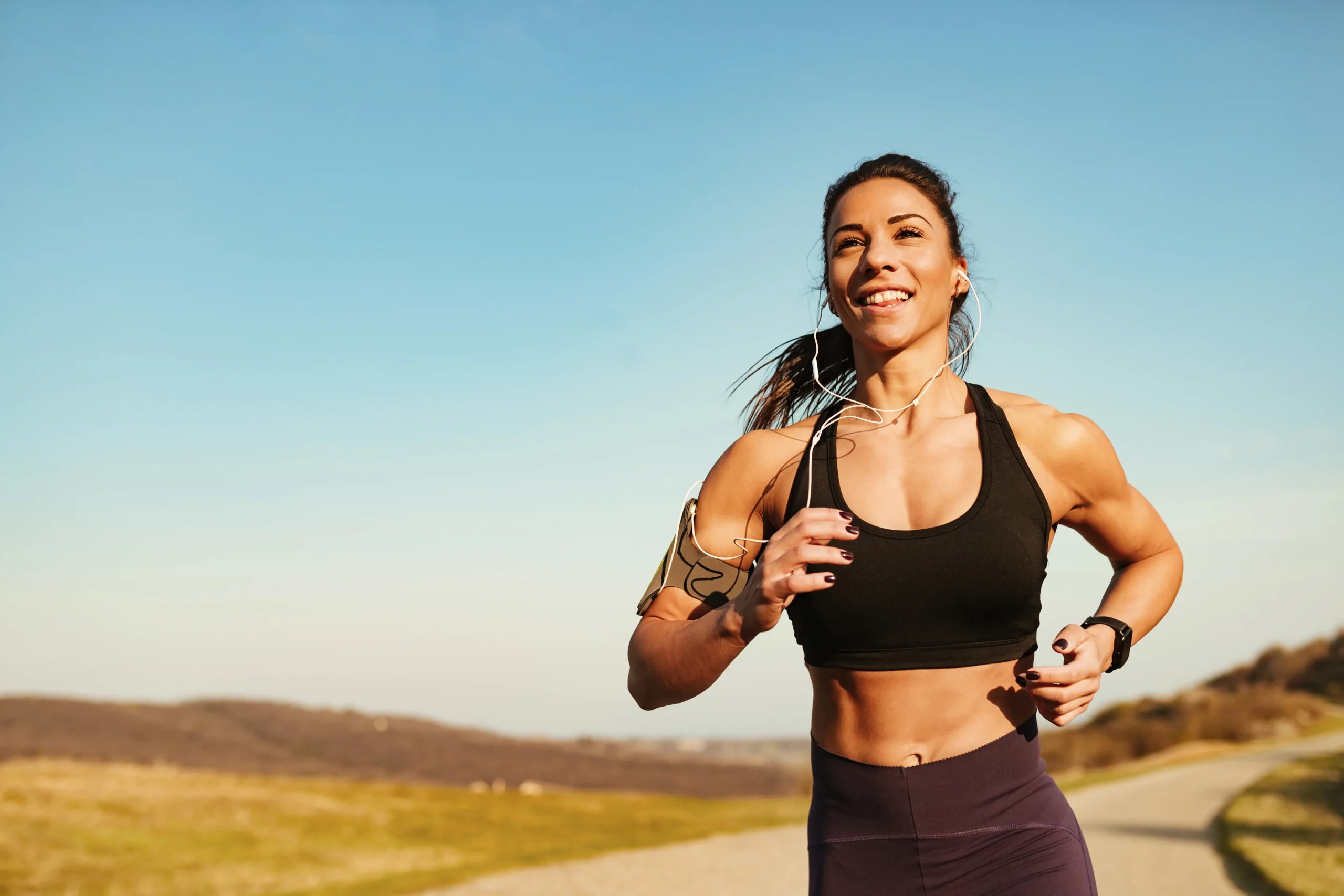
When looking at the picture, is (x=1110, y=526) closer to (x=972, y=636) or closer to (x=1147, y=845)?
(x=972, y=636)

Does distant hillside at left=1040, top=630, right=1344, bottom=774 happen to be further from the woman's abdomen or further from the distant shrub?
the woman's abdomen

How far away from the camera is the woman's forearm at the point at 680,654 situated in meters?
2.27

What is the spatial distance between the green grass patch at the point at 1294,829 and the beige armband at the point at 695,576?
935 centimetres

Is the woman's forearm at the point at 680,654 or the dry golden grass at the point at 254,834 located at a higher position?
the woman's forearm at the point at 680,654

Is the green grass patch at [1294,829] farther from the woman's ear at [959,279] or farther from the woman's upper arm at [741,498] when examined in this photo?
the woman's upper arm at [741,498]

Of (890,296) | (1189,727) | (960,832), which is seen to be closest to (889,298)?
(890,296)

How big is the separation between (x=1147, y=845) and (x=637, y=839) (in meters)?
8.32

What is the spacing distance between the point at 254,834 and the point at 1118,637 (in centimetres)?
1337

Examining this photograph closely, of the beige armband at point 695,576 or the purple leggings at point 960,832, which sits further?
the beige armband at point 695,576

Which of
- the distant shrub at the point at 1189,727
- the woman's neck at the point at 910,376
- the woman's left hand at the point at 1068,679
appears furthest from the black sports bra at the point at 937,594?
the distant shrub at the point at 1189,727

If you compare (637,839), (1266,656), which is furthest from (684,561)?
(1266,656)

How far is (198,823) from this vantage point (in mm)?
12859

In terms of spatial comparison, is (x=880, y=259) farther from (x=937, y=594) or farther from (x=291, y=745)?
(x=291, y=745)

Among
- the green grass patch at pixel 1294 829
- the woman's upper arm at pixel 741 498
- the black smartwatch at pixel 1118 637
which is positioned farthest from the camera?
the green grass patch at pixel 1294 829
